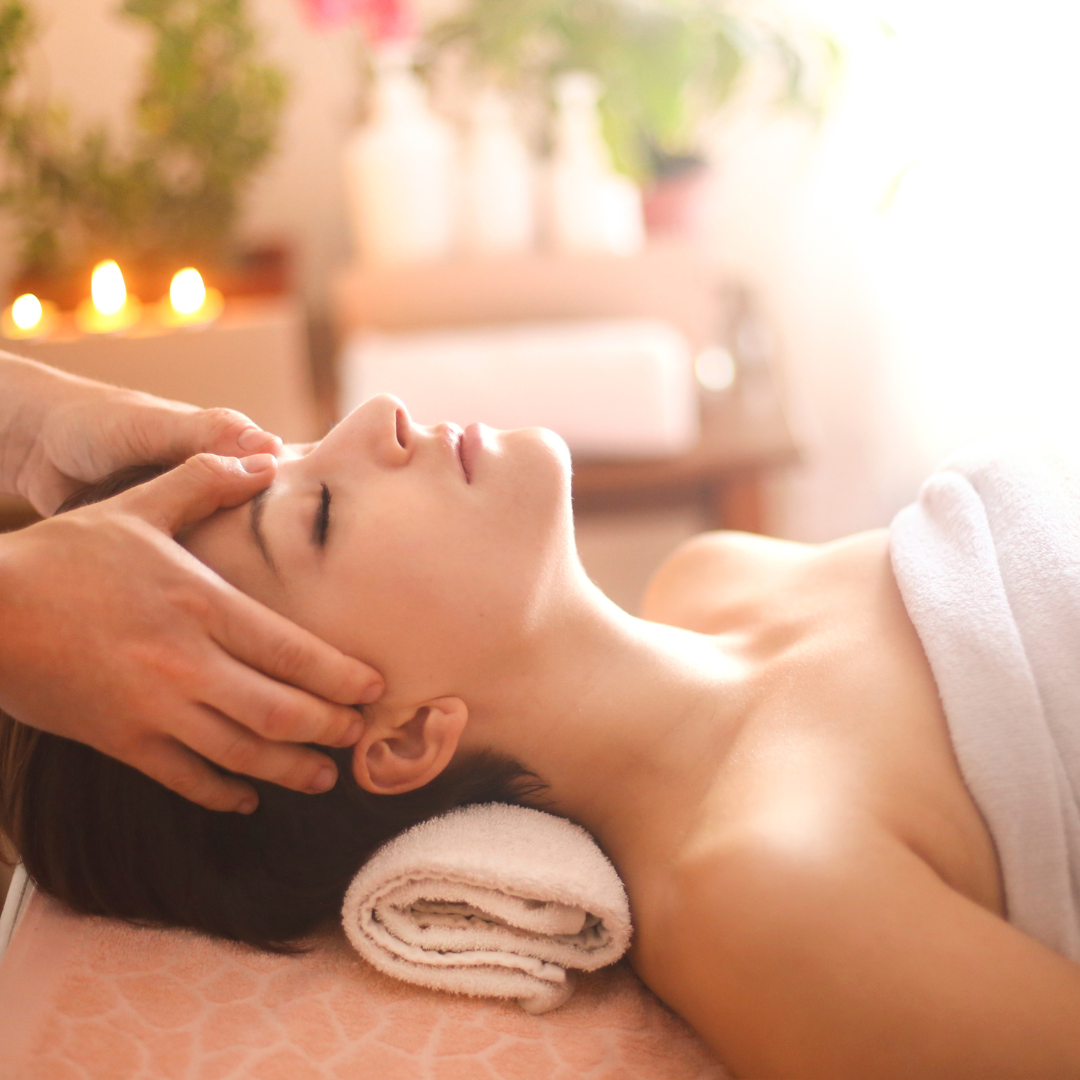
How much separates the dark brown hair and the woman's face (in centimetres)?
11

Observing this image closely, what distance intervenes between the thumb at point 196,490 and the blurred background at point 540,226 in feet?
2.70

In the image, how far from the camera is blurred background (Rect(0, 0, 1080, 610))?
5.49 ft

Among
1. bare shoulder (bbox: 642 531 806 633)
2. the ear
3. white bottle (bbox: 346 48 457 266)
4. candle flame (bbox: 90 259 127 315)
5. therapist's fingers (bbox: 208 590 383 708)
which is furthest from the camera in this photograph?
white bottle (bbox: 346 48 457 266)

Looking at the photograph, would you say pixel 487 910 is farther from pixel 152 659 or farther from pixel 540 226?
pixel 540 226

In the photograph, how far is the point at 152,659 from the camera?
779 mm

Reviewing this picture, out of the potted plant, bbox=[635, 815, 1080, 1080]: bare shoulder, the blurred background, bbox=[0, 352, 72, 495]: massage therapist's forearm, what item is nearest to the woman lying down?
bbox=[635, 815, 1080, 1080]: bare shoulder

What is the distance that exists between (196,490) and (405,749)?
0.93 ft

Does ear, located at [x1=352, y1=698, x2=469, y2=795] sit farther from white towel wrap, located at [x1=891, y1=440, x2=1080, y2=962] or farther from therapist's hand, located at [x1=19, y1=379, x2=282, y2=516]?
white towel wrap, located at [x1=891, y1=440, x2=1080, y2=962]

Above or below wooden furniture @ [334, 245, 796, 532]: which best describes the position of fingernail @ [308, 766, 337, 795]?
below

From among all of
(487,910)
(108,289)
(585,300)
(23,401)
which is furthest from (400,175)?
(487,910)

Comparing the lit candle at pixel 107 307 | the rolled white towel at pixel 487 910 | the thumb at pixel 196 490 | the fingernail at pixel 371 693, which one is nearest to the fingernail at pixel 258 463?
the thumb at pixel 196 490

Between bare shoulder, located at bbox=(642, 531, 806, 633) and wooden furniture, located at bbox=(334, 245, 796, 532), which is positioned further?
wooden furniture, located at bbox=(334, 245, 796, 532)

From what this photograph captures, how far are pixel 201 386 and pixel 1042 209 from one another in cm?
131

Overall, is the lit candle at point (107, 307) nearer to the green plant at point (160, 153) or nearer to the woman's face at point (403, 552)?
the green plant at point (160, 153)
